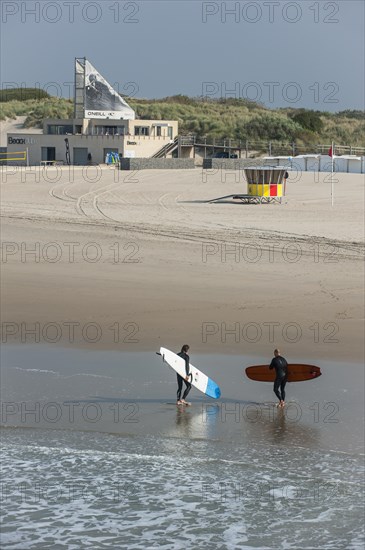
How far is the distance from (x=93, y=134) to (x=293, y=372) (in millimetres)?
43816

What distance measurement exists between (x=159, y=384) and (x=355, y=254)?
37.2 ft

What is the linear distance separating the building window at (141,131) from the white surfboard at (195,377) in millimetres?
45137

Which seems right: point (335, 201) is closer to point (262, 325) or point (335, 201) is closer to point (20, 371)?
point (262, 325)

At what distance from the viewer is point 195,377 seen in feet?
44.3

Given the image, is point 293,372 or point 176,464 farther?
point 293,372

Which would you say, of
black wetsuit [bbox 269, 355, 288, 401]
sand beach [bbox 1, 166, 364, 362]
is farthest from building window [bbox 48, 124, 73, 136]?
black wetsuit [bbox 269, 355, 288, 401]

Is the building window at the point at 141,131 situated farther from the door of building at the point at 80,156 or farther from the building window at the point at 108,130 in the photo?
the door of building at the point at 80,156

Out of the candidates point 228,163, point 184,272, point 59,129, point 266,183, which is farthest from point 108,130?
point 184,272

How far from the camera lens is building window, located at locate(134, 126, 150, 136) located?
5778cm

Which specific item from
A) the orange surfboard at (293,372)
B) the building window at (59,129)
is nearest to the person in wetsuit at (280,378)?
the orange surfboard at (293,372)

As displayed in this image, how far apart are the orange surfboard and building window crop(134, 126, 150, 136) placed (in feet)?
148

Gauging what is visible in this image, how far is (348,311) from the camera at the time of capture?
18.6 metres

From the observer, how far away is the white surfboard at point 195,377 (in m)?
13.5

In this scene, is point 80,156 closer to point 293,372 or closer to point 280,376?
point 293,372
